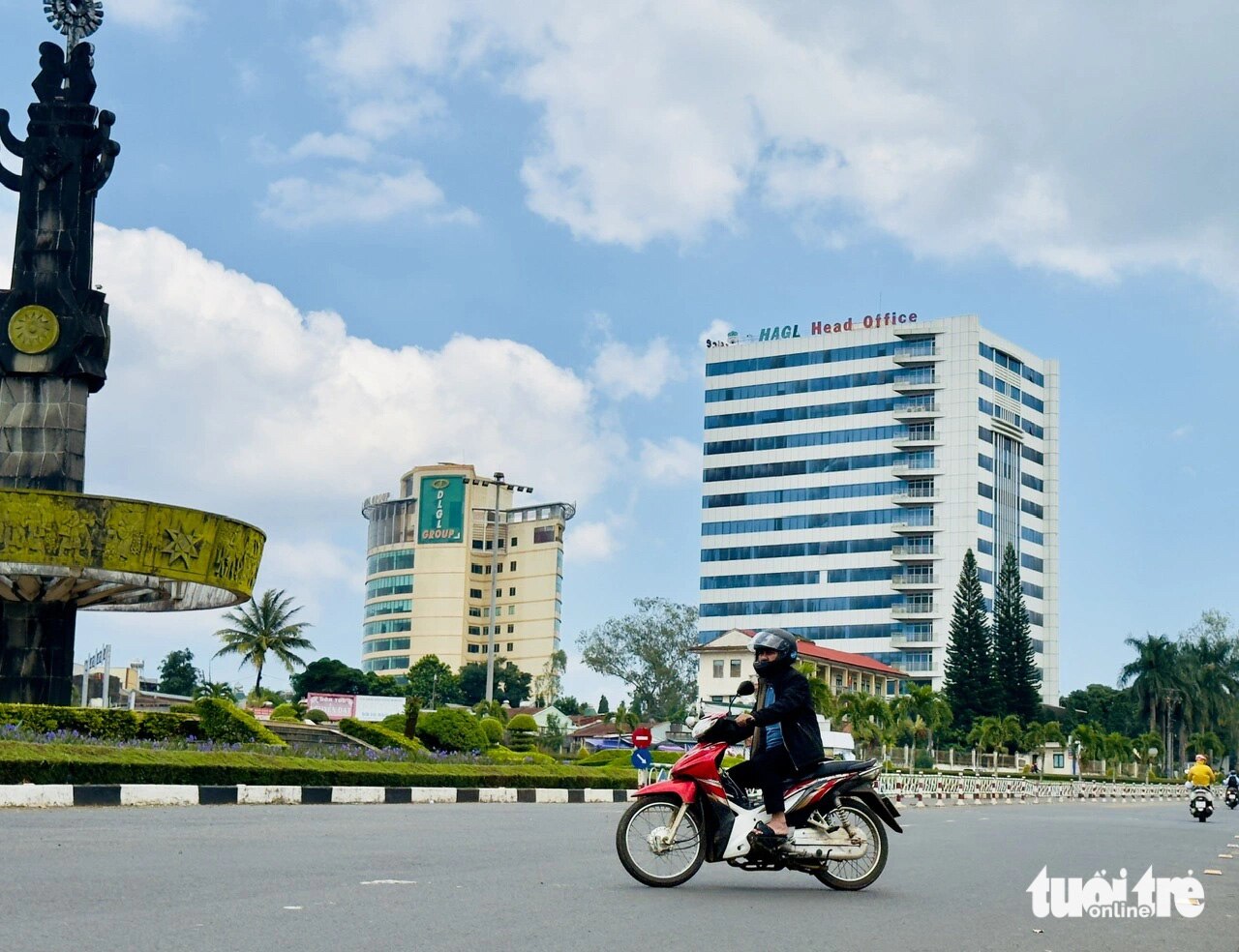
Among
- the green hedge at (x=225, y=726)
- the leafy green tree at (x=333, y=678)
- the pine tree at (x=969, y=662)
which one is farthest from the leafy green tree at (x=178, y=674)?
the green hedge at (x=225, y=726)

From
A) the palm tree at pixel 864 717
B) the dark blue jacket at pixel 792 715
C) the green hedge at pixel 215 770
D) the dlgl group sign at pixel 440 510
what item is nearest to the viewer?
the dark blue jacket at pixel 792 715

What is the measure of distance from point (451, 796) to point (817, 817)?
17402 mm

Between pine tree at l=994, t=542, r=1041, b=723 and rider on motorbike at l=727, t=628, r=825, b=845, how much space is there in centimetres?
9488

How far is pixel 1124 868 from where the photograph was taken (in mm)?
13695

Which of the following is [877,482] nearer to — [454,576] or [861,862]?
[454,576]

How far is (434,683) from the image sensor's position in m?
152

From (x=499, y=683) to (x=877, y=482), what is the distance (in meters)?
54.9

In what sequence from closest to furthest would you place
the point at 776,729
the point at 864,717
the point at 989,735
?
the point at 776,729, the point at 864,717, the point at 989,735

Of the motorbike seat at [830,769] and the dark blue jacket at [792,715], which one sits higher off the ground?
the dark blue jacket at [792,715]

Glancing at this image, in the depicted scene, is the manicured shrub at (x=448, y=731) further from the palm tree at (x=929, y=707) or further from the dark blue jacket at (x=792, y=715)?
the palm tree at (x=929, y=707)

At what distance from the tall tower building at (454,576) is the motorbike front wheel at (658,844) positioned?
6562 inches

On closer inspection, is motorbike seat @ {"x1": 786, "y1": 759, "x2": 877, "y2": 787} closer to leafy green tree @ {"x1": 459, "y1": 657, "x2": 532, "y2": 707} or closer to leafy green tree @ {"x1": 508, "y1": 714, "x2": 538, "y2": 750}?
leafy green tree @ {"x1": 508, "y1": 714, "x2": 538, "y2": 750}

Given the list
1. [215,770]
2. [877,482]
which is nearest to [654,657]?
[877,482]

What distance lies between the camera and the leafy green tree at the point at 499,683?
158 meters
